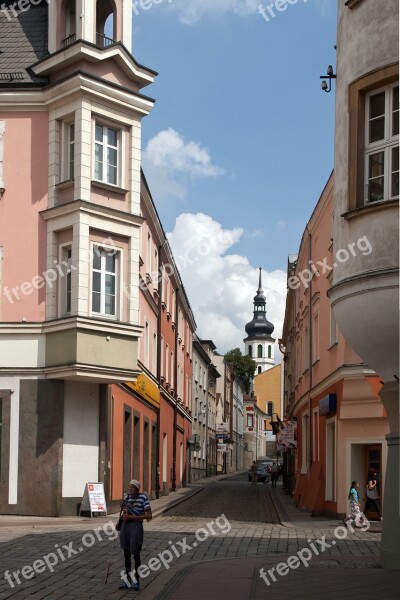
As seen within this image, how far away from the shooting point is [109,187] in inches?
1050

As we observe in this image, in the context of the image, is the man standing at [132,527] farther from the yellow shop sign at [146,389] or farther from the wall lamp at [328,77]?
the yellow shop sign at [146,389]

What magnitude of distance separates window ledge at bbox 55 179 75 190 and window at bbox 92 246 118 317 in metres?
1.80

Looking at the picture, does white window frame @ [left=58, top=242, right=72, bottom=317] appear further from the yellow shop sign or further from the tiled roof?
the yellow shop sign

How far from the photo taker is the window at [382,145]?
1391cm

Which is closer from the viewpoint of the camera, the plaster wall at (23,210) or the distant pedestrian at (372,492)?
the distant pedestrian at (372,492)

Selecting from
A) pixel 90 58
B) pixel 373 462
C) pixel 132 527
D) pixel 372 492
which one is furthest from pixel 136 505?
pixel 90 58

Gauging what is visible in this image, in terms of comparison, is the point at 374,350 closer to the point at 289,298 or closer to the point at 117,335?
the point at 117,335

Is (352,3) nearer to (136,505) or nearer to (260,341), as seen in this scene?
(136,505)

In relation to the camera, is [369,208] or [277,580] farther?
[369,208]

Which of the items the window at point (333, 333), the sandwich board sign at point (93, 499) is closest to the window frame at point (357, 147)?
the sandwich board sign at point (93, 499)

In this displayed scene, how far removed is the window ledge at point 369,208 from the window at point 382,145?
0.17 metres

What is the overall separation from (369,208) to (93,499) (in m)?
14.8

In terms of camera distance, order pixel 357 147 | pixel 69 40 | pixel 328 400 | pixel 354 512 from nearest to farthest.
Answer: pixel 357 147 → pixel 354 512 → pixel 69 40 → pixel 328 400

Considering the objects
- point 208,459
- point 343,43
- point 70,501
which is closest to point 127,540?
point 343,43
